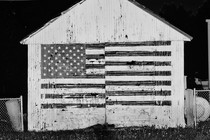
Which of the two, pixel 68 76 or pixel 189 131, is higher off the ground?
pixel 68 76

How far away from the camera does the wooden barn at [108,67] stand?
16.3 m

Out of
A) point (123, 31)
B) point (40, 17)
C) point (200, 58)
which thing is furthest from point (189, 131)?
point (200, 58)

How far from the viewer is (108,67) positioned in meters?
16.4

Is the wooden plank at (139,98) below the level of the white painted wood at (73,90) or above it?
below

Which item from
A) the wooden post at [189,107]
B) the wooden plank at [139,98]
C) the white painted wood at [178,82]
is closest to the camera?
the white painted wood at [178,82]

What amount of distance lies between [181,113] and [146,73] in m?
1.69

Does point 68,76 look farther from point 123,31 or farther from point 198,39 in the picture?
point 198,39

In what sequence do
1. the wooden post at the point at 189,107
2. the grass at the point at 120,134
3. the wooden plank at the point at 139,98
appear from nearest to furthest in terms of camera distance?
1. the grass at the point at 120,134
2. the wooden plank at the point at 139,98
3. the wooden post at the point at 189,107

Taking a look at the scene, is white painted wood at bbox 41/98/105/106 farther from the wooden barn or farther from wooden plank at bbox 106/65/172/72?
wooden plank at bbox 106/65/172/72

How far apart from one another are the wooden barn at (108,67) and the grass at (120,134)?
468 millimetres

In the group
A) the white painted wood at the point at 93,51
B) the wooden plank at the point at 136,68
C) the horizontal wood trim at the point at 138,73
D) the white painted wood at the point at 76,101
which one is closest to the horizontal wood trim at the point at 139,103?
the white painted wood at the point at 76,101

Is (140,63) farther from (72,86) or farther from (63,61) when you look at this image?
(63,61)

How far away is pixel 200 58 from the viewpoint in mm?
43781

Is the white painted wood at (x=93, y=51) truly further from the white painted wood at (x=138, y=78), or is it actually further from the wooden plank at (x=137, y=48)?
the white painted wood at (x=138, y=78)
